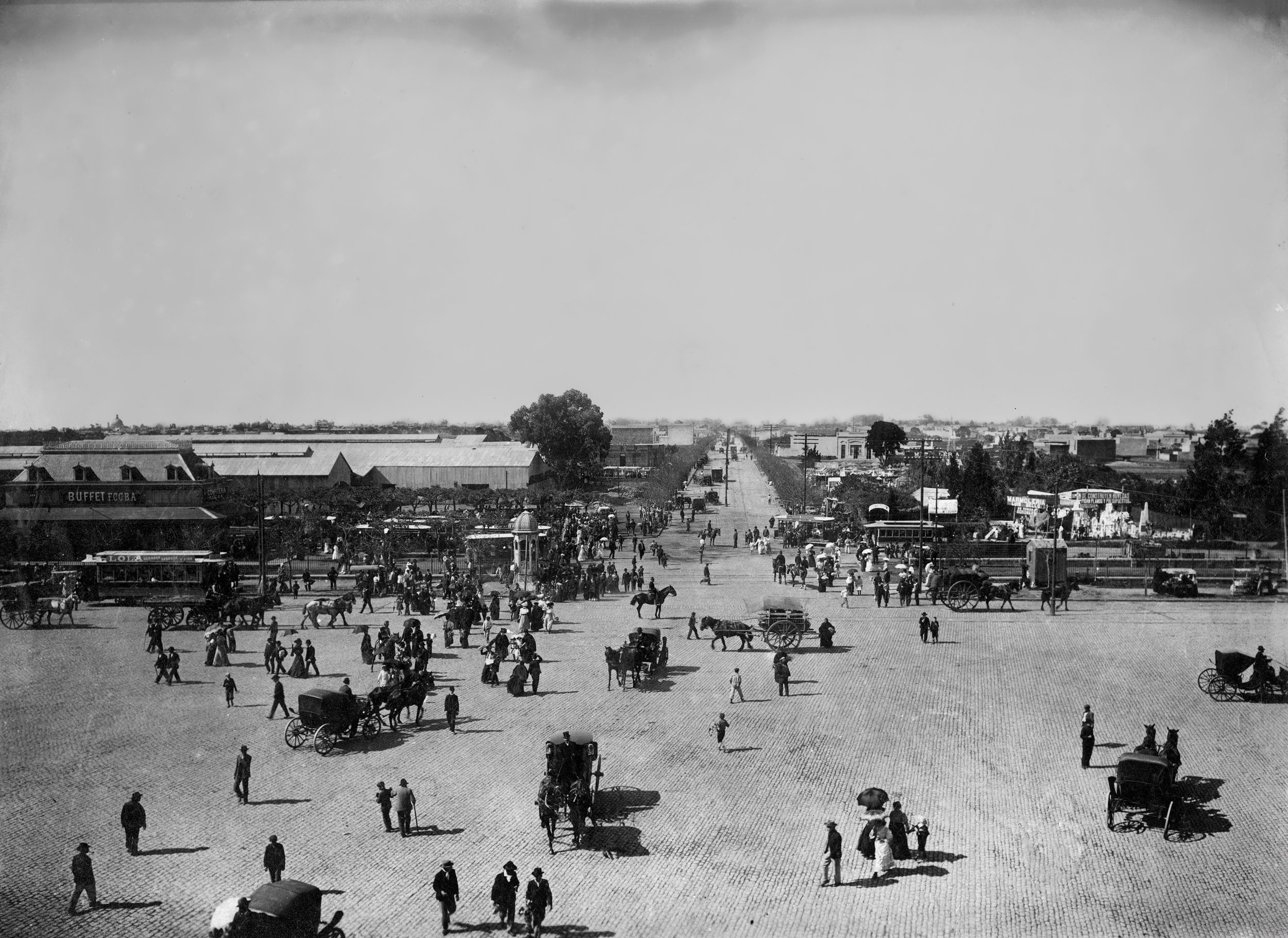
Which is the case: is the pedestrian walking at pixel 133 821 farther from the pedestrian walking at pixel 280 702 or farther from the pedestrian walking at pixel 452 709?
the pedestrian walking at pixel 452 709

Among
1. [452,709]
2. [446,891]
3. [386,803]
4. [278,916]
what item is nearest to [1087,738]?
[446,891]

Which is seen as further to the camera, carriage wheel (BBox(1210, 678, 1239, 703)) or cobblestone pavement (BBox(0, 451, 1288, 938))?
carriage wheel (BBox(1210, 678, 1239, 703))

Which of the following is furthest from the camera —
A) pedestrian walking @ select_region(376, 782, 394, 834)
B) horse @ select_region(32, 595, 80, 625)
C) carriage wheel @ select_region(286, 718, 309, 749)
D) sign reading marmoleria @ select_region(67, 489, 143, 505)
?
sign reading marmoleria @ select_region(67, 489, 143, 505)

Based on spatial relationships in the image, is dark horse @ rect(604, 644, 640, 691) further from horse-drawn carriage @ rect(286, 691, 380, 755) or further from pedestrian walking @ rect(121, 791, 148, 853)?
pedestrian walking @ rect(121, 791, 148, 853)

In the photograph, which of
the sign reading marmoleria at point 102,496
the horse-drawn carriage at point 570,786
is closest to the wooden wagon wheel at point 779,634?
the horse-drawn carriage at point 570,786

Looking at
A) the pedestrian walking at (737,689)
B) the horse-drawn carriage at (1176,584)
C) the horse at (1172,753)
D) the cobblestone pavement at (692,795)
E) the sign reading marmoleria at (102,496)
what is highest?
the sign reading marmoleria at (102,496)

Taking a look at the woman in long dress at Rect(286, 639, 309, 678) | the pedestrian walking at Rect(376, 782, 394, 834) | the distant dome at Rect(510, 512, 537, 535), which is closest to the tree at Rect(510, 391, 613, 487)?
the distant dome at Rect(510, 512, 537, 535)
